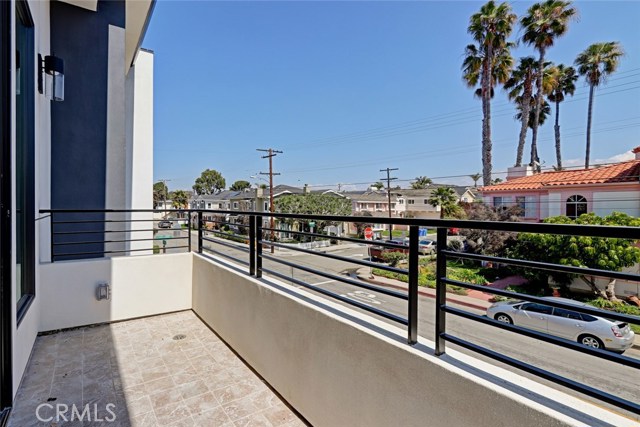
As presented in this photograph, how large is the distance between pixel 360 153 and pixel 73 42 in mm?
32230

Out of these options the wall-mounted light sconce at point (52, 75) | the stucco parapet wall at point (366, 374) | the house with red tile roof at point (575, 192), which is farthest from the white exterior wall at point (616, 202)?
the wall-mounted light sconce at point (52, 75)

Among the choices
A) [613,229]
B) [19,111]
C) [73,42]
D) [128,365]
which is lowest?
[128,365]

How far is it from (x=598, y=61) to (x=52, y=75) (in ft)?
86.3

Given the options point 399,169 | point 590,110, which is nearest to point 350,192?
point 399,169

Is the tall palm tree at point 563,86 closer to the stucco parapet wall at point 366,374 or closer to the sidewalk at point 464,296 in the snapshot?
the sidewalk at point 464,296

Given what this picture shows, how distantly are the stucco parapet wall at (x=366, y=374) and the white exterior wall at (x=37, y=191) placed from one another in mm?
1515

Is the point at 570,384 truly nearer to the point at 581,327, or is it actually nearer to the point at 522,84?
the point at 581,327

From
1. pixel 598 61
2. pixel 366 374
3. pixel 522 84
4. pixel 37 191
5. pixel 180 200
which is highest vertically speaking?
pixel 598 61

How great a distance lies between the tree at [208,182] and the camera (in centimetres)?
5109

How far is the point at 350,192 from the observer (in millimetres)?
41281

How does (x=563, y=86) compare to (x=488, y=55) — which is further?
(x=563, y=86)

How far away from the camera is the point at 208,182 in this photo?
168 ft

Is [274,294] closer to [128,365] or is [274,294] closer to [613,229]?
[128,365]

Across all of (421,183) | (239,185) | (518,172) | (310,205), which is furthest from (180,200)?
(518,172)
